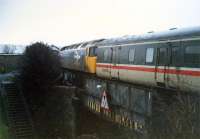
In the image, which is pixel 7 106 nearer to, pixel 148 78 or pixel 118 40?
pixel 118 40

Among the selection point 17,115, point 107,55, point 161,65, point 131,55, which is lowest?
point 17,115

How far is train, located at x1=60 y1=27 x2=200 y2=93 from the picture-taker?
19844 millimetres

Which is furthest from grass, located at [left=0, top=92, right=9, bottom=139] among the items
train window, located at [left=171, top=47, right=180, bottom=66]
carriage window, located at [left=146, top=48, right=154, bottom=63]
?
train window, located at [left=171, top=47, right=180, bottom=66]

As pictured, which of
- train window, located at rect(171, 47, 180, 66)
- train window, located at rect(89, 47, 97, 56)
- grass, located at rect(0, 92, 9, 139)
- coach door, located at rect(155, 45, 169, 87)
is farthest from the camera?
grass, located at rect(0, 92, 9, 139)

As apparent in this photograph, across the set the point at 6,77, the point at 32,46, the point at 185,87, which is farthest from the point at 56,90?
the point at 185,87

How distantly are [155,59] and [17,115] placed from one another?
24.7 m

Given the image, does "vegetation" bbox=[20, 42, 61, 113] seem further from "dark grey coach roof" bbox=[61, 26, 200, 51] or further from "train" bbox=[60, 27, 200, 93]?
"dark grey coach roof" bbox=[61, 26, 200, 51]

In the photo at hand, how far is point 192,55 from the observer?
64.8ft

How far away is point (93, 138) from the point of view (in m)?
36.1

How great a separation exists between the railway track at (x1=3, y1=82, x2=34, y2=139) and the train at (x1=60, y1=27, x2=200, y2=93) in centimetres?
1201

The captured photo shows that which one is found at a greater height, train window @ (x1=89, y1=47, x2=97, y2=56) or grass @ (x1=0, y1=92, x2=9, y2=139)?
train window @ (x1=89, y1=47, x2=97, y2=56)

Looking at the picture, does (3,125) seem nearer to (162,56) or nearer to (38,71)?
(38,71)

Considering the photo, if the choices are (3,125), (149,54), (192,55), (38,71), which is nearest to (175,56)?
(192,55)

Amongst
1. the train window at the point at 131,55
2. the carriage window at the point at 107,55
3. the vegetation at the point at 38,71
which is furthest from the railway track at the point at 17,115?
the train window at the point at 131,55
